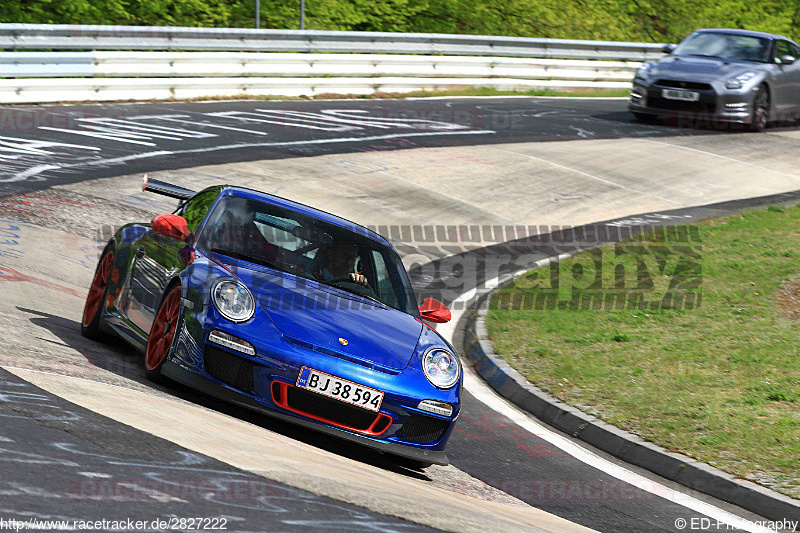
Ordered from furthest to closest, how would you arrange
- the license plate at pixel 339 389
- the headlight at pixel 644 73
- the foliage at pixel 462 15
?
the foliage at pixel 462 15, the headlight at pixel 644 73, the license plate at pixel 339 389

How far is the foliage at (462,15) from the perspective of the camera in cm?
2758

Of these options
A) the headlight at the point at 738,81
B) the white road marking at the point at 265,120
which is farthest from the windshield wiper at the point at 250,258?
the headlight at the point at 738,81

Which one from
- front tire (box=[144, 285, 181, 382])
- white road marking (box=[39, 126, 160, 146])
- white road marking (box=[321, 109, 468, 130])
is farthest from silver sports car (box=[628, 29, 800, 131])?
front tire (box=[144, 285, 181, 382])

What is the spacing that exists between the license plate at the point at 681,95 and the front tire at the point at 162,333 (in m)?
16.8

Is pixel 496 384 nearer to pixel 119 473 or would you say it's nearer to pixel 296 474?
pixel 296 474

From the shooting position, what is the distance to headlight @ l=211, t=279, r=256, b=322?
238 inches

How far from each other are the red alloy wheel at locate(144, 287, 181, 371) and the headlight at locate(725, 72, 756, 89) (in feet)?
56.1

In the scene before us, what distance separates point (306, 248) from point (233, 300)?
1109 mm

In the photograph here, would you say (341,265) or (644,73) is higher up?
(644,73)

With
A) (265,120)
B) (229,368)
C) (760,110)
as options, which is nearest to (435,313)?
(229,368)

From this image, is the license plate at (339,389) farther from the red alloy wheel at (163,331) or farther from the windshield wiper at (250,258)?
the windshield wiper at (250,258)

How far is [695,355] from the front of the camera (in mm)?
9578

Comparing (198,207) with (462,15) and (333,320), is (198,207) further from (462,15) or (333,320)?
(462,15)

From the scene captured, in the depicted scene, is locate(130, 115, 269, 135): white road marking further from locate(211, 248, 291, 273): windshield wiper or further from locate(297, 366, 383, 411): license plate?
locate(297, 366, 383, 411): license plate
